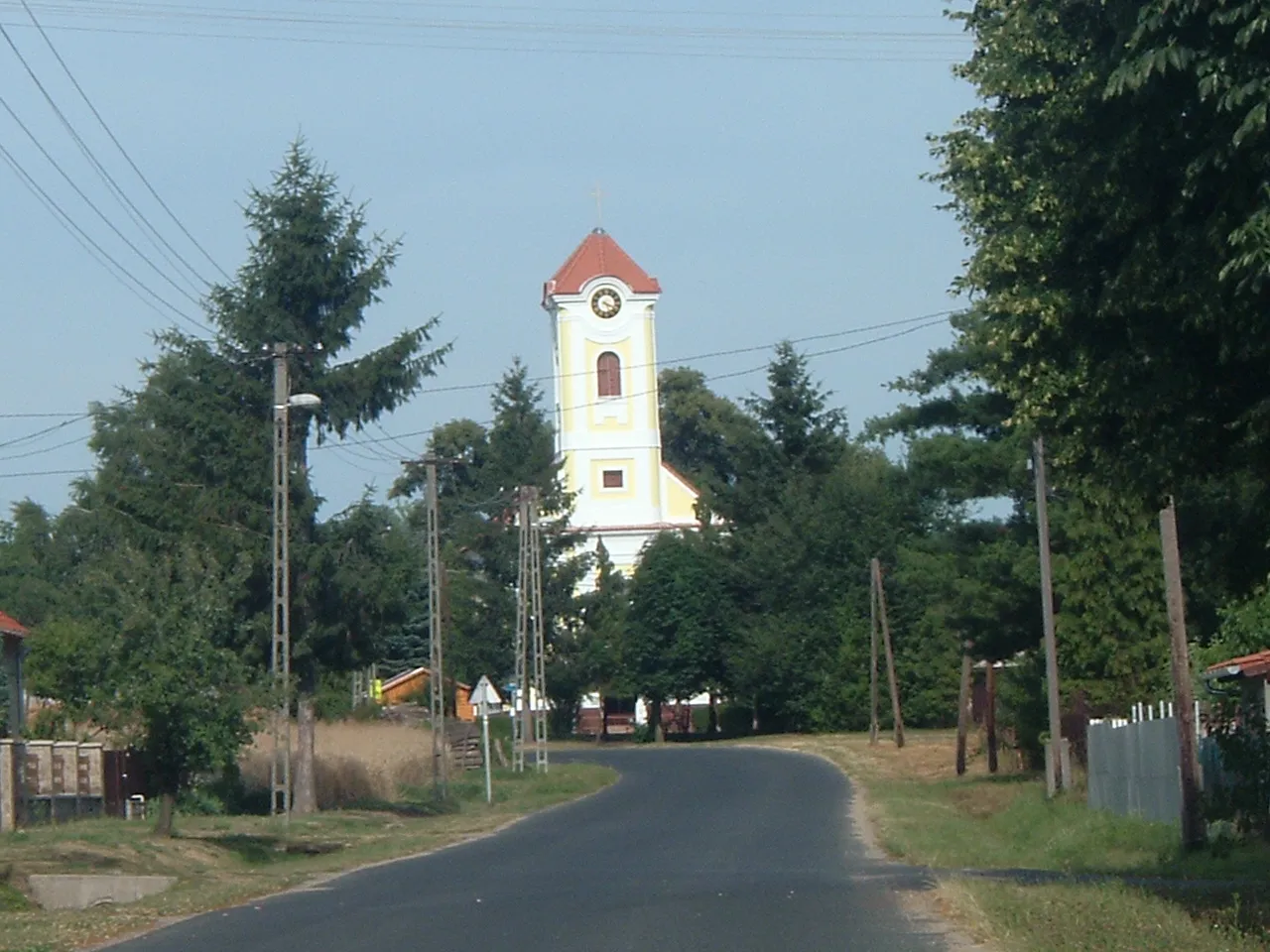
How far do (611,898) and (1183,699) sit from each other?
8.64 m

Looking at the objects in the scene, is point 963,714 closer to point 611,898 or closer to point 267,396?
point 267,396

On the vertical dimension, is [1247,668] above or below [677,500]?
below

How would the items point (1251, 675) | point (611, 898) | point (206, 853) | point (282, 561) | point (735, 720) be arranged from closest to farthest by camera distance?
point (611, 898), point (1251, 675), point (206, 853), point (282, 561), point (735, 720)

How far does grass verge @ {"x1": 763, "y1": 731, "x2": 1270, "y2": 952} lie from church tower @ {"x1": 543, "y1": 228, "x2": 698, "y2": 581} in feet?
132

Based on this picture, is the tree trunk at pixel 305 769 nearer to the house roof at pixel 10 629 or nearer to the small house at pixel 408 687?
the house roof at pixel 10 629

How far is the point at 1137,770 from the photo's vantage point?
90.2 feet

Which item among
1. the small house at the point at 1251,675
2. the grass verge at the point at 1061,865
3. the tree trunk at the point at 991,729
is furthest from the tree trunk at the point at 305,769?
the small house at the point at 1251,675

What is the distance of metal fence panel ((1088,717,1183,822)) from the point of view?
995 inches

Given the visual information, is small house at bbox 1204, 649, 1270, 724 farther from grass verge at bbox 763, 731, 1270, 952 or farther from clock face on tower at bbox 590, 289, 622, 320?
clock face on tower at bbox 590, 289, 622, 320

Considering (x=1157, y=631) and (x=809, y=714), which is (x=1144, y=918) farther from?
(x=809, y=714)

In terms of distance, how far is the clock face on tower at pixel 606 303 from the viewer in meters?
85.5

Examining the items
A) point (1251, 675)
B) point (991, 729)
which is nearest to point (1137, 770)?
point (1251, 675)

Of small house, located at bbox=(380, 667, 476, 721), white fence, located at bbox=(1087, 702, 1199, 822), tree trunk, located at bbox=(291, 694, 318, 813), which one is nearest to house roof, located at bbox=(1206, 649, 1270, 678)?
white fence, located at bbox=(1087, 702, 1199, 822)

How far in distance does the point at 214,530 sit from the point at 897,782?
62.1 feet
